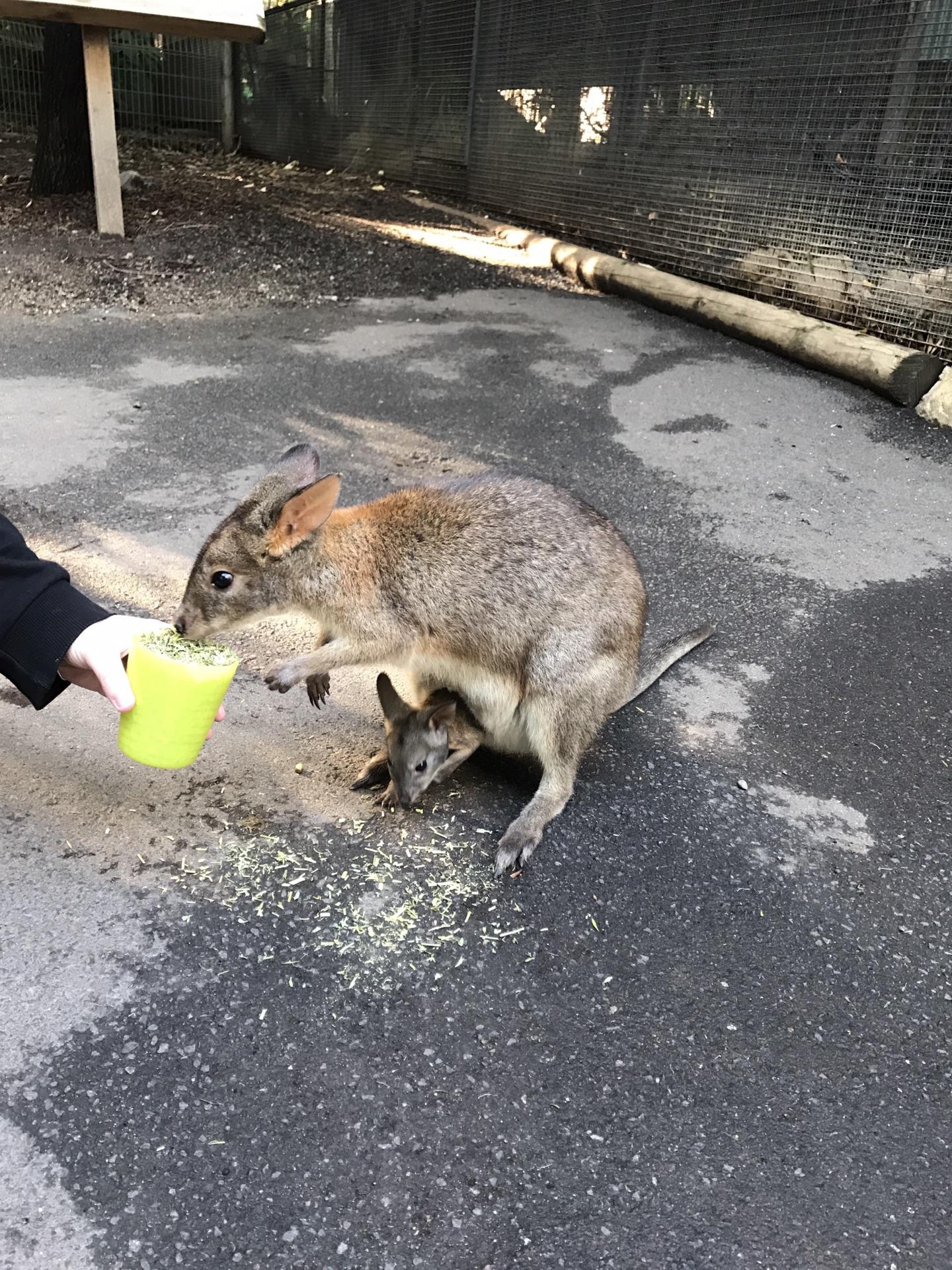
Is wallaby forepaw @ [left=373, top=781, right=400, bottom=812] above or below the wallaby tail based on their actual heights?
below

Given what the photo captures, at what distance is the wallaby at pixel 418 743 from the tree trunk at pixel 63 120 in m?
8.03

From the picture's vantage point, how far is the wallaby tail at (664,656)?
3.37 meters

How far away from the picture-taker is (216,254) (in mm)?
8320

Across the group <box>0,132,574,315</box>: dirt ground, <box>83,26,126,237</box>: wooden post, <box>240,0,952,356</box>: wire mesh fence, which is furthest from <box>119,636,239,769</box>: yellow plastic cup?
<box>83,26,126,237</box>: wooden post

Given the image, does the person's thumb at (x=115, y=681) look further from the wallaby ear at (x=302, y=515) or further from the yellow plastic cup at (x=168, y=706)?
the wallaby ear at (x=302, y=515)

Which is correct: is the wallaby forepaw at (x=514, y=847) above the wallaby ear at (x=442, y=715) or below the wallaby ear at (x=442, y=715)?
below

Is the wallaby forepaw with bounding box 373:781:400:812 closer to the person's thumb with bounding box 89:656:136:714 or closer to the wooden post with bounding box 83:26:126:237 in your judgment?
the person's thumb with bounding box 89:656:136:714

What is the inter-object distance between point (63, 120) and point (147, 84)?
6030mm

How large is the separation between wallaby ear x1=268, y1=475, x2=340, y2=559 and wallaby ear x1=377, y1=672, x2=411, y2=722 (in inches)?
17.9

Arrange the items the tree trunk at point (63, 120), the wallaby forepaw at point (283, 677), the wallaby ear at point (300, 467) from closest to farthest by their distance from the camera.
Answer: the wallaby forepaw at point (283, 677) → the wallaby ear at point (300, 467) → the tree trunk at point (63, 120)

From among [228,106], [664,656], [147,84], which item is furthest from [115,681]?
[228,106]

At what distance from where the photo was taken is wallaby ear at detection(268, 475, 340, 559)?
269cm

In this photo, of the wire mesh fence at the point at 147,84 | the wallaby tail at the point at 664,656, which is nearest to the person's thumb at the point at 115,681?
the wallaby tail at the point at 664,656

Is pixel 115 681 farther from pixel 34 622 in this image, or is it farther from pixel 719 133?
pixel 719 133
